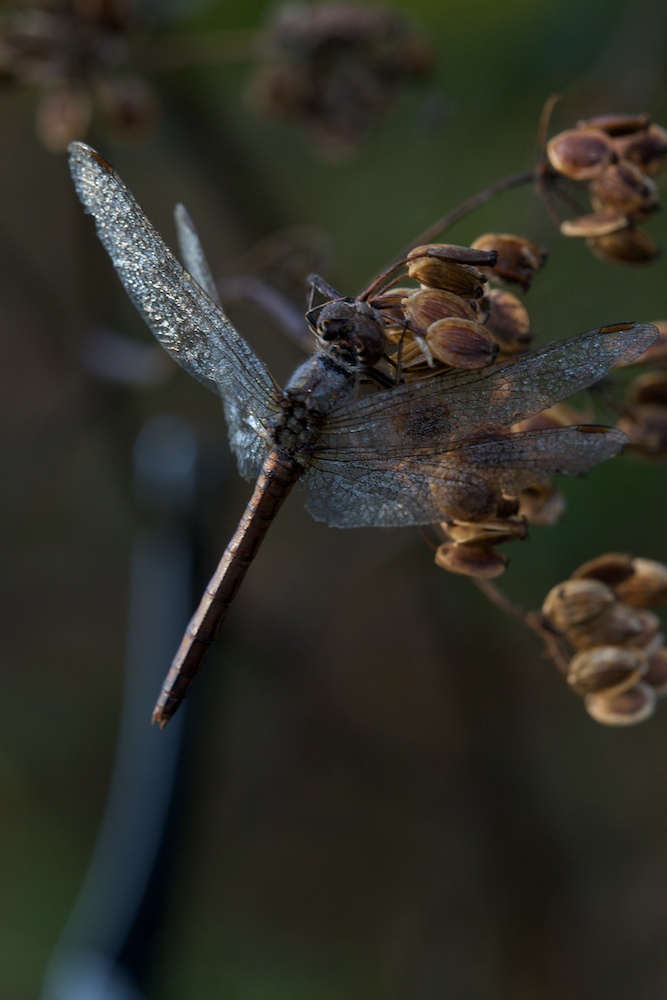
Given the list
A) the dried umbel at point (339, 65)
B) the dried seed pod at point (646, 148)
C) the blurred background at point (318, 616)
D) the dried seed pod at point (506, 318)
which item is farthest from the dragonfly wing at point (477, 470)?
the dried umbel at point (339, 65)

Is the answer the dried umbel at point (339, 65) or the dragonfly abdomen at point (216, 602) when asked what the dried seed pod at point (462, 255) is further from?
the dried umbel at point (339, 65)

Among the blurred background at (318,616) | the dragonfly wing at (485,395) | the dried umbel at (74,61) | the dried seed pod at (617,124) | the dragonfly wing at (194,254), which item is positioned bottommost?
the blurred background at (318,616)

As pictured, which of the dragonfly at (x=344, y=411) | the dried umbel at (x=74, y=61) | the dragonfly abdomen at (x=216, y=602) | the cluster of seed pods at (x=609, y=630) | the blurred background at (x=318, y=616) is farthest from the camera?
the blurred background at (x=318, y=616)

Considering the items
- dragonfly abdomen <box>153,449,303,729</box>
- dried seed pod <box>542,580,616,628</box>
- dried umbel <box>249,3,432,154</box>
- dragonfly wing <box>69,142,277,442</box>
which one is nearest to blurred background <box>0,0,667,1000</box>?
dried umbel <box>249,3,432,154</box>

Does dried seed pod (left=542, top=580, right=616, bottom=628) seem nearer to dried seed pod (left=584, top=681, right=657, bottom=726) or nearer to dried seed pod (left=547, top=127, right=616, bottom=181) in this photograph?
dried seed pod (left=584, top=681, right=657, bottom=726)

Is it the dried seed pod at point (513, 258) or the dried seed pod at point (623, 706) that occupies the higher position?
the dried seed pod at point (513, 258)

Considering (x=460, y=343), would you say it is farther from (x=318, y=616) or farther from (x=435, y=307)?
(x=318, y=616)

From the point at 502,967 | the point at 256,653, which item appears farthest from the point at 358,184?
the point at 502,967

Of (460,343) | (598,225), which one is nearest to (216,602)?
(460,343)
